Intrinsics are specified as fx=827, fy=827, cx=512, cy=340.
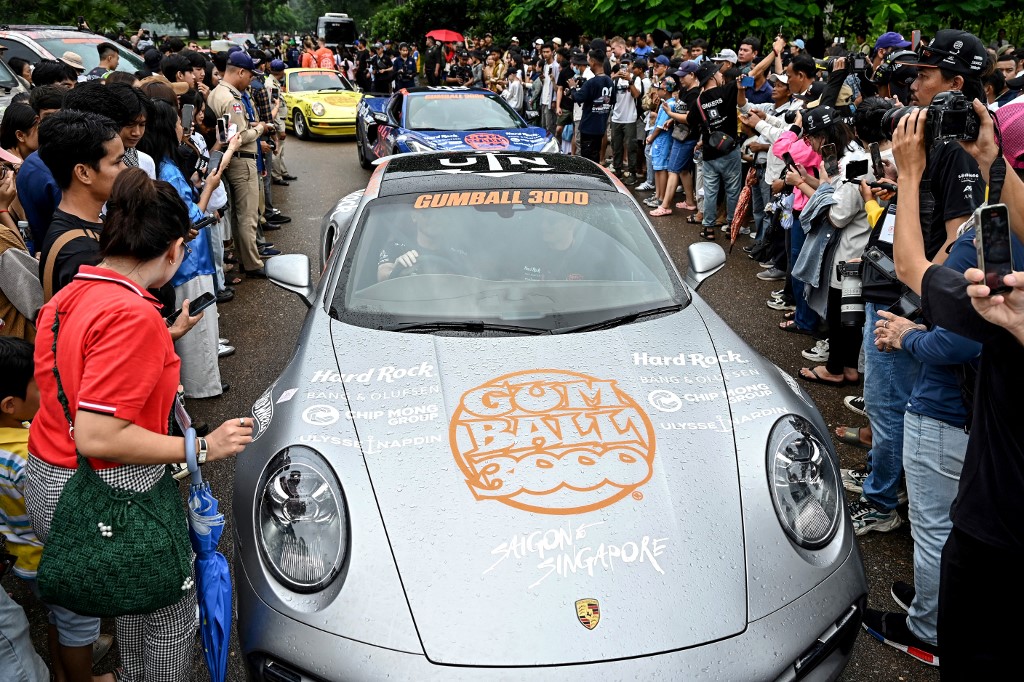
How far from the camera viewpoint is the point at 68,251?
2992 mm

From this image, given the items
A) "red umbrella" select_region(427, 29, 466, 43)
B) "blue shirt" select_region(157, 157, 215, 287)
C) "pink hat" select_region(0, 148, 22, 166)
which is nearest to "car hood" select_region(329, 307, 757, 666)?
"blue shirt" select_region(157, 157, 215, 287)

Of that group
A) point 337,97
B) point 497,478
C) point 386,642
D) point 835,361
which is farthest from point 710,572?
point 337,97

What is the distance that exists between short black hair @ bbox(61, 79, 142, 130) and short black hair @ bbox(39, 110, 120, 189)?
2.88 feet

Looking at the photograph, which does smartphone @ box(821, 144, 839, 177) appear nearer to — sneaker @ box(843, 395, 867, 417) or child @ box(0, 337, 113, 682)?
sneaker @ box(843, 395, 867, 417)

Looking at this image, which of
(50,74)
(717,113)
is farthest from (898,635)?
(50,74)

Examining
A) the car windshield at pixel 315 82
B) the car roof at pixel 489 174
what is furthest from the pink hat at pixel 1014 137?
the car windshield at pixel 315 82

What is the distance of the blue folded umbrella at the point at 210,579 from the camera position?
2408 millimetres

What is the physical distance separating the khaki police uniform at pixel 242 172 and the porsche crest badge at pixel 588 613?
5.83 metres

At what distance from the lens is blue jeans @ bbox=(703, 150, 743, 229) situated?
8.51 meters

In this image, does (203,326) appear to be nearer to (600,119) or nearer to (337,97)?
(600,119)

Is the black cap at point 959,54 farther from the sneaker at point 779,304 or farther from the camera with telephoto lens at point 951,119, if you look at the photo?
the sneaker at point 779,304

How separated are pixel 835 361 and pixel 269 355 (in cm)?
381

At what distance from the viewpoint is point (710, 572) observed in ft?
7.63

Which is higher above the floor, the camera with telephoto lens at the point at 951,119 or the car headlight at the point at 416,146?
the camera with telephoto lens at the point at 951,119
